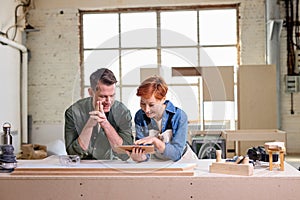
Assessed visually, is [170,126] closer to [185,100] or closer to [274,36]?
[185,100]

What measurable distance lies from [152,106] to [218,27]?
19.8ft

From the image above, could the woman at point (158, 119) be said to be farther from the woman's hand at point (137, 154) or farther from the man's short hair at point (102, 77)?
the man's short hair at point (102, 77)

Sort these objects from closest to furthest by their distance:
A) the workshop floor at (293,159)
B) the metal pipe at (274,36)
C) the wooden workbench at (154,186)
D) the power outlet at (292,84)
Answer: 1. the wooden workbench at (154,186)
2. the workshop floor at (293,159)
3. the metal pipe at (274,36)
4. the power outlet at (292,84)

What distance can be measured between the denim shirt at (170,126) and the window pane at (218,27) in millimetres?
5767

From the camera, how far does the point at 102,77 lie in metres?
2.09

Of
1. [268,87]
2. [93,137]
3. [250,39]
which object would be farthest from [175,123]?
[250,39]

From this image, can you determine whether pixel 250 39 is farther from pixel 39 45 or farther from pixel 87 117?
pixel 87 117

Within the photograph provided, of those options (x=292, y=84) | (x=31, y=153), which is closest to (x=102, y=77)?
(x=31, y=153)

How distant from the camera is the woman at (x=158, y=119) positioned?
6.83ft

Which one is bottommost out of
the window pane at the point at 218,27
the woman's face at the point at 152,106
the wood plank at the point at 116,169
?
the wood plank at the point at 116,169

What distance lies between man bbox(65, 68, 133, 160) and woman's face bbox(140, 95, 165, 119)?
93 mm

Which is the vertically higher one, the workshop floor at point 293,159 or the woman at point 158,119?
the woman at point 158,119

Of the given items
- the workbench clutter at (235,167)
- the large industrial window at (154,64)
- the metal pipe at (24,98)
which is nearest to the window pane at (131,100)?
the large industrial window at (154,64)

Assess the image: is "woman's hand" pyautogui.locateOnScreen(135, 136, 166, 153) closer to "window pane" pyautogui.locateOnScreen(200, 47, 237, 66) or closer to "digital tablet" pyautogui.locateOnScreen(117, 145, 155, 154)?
"digital tablet" pyautogui.locateOnScreen(117, 145, 155, 154)
